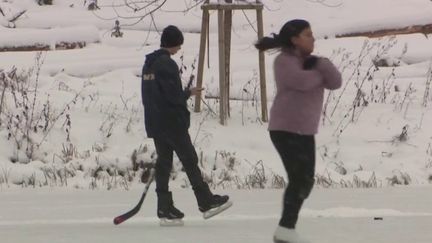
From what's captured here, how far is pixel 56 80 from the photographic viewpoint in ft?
48.3

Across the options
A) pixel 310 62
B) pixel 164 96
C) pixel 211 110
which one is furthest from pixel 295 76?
pixel 211 110

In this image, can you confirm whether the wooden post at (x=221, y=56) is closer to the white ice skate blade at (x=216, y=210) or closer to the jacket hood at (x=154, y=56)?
the jacket hood at (x=154, y=56)

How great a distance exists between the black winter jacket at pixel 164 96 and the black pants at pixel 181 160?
3.2 inches

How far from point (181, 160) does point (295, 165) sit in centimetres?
162

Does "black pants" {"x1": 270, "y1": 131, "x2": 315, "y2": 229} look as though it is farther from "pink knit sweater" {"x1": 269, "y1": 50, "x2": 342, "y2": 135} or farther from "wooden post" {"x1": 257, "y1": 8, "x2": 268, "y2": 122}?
"wooden post" {"x1": 257, "y1": 8, "x2": 268, "y2": 122}

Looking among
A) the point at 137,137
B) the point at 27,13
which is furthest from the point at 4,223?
the point at 27,13

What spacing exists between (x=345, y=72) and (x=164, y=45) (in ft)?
30.3

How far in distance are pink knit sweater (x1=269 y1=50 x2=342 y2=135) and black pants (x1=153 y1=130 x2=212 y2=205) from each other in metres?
1.45

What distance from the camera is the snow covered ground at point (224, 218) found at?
6.66 meters

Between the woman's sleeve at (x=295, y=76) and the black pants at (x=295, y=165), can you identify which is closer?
the woman's sleeve at (x=295, y=76)

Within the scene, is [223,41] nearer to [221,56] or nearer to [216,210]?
Answer: [221,56]

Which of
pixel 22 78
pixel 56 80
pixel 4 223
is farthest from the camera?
pixel 56 80

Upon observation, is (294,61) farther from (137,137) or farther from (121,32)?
(121,32)

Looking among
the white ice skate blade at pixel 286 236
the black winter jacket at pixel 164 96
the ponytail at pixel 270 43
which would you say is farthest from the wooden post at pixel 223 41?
the white ice skate blade at pixel 286 236
